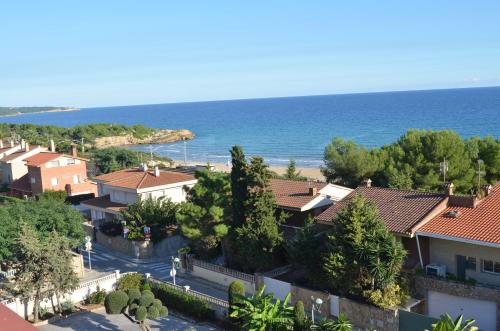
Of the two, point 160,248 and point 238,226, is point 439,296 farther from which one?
point 160,248

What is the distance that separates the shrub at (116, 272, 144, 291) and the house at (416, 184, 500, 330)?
15.1 m

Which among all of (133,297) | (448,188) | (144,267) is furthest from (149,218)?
(448,188)

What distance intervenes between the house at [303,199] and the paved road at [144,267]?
246 inches

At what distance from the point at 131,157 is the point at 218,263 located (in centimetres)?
4992

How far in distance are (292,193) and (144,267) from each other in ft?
35.5

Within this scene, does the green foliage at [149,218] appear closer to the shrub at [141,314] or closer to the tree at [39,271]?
the tree at [39,271]

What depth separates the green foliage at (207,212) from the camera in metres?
31.3

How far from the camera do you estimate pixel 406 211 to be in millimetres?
26344

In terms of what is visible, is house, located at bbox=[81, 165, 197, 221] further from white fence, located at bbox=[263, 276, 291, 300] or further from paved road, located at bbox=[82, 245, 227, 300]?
white fence, located at bbox=[263, 276, 291, 300]

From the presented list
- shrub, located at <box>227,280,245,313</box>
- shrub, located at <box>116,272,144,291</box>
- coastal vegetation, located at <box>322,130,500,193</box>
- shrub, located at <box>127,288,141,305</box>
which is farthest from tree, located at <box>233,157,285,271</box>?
coastal vegetation, located at <box>322,130,500,193</box>

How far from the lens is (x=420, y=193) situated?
1104 inches

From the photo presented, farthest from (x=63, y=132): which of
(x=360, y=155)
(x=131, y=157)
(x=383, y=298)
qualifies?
(x=383, y=298)

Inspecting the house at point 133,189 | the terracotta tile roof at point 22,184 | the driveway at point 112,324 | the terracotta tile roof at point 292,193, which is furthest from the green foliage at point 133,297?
the terracotta tile roof at point 22,184

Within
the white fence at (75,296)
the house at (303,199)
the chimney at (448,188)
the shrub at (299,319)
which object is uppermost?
the chimney at (448,188)
